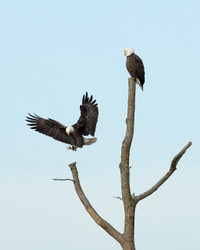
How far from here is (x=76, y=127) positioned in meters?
11.7

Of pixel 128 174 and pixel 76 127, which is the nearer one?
pixel 128 174

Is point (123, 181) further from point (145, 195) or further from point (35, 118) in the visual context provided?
point (35, 118)

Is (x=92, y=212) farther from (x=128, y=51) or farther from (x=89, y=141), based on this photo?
(x=128, y=51)

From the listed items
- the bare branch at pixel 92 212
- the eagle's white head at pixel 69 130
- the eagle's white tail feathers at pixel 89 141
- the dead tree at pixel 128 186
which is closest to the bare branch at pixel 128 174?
the dead tree at pixel 128 186

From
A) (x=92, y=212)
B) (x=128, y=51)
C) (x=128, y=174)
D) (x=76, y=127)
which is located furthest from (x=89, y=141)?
(x=128, y=174)

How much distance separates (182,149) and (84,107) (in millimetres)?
3816

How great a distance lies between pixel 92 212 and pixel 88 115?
3390mm

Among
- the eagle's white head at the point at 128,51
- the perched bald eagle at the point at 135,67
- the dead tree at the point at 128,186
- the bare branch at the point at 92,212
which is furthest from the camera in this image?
the eagle's white head at the point at 128,51

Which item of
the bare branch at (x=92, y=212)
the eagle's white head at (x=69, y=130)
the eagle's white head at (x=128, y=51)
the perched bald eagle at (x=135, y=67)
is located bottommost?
the bare branch at (x=92, y=212)

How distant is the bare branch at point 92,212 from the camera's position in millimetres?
8399

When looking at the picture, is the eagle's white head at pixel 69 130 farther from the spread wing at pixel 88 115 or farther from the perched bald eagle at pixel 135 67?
the perched bald eagle at pixel 135 67

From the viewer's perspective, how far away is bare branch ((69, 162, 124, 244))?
8.40 m

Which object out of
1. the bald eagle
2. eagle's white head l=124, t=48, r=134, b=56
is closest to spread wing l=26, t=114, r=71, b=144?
the bald eagle

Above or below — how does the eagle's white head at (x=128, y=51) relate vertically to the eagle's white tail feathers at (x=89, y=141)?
above
